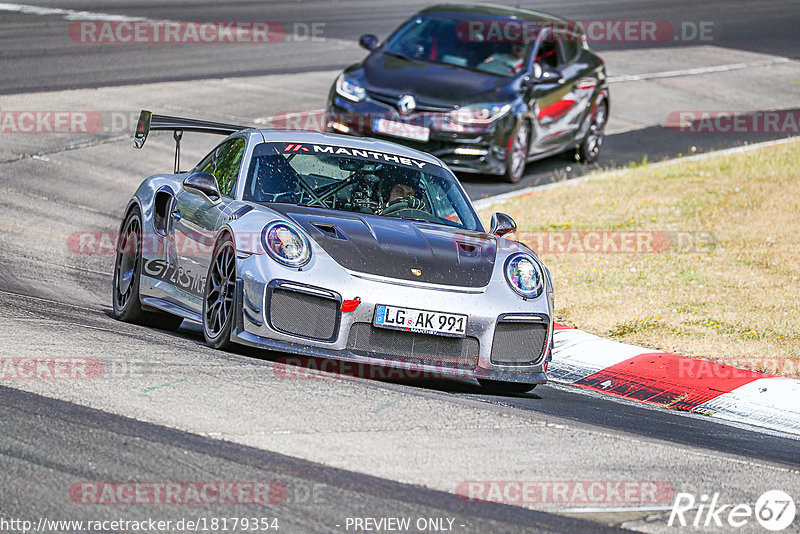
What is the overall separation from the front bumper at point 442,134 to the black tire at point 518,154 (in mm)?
135

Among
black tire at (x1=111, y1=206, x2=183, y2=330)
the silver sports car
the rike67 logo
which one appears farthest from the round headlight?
black tire at (x1=111, y1=206, x2=183, y2=330)

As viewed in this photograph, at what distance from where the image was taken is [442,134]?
45.9 feet

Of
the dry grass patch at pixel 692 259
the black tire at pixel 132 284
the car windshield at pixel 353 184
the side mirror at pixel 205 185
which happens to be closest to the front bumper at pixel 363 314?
the side mirror at pixel 205 185

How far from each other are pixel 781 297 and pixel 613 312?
4.82 ft

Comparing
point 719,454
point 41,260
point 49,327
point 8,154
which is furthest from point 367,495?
point 8,154

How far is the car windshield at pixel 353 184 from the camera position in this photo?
7.76 metres

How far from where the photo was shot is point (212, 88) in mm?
18109

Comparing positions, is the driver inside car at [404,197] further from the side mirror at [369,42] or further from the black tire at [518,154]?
the side mirror at [369,42]

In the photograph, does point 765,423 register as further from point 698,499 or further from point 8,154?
point 8,154

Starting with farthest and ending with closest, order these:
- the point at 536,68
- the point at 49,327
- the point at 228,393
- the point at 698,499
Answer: the point at 536,68, the point at 49,327, the point at 228,393, the point at 698,499

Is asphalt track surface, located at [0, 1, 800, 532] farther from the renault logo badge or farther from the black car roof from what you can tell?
the black car roof

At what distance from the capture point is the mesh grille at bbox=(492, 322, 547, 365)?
22.7ft

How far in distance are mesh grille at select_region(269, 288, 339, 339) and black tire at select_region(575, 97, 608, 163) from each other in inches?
406

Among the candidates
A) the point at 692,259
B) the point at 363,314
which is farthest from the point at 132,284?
the point at 692,259
